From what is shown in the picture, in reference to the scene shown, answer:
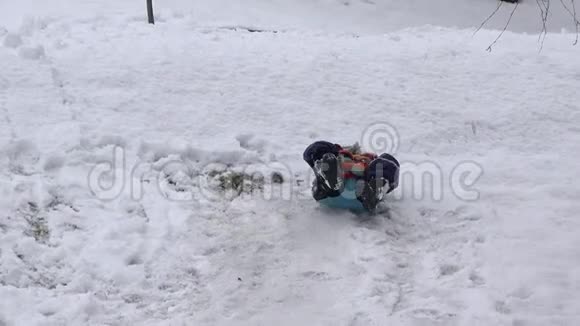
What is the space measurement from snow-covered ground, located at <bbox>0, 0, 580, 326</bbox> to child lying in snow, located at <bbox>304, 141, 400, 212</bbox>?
174mm

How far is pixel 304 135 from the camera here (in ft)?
19.7

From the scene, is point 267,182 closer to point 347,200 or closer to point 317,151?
point 317,151

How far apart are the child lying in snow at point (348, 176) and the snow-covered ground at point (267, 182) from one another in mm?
174

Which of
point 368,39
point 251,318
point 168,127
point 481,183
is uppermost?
point 368,39

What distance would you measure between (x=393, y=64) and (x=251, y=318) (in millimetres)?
4166

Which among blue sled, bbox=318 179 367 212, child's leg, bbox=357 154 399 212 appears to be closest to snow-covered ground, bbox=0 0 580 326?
blue sled, bbox=318 179 367 212

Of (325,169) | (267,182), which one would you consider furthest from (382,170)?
(267,182)

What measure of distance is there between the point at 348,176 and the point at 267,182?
77 centimetres

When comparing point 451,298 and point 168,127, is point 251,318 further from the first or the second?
point 168,127

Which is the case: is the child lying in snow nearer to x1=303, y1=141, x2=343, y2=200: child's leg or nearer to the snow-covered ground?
x1=303, y1=141, x2=343, y2=200: child's leg

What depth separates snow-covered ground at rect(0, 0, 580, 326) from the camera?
A: 163 inches

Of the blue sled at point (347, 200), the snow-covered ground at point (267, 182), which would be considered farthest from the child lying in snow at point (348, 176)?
the snow-covered ground at point (267, 182)

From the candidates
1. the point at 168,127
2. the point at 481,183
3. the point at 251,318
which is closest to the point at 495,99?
the point at 481,183

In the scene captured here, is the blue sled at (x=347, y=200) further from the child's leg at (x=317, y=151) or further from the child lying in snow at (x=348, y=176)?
the child's leg at (x=317, y=151)
